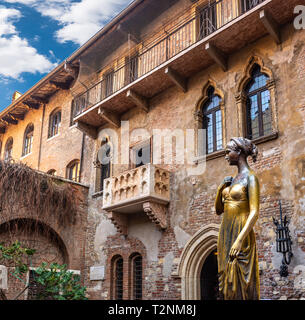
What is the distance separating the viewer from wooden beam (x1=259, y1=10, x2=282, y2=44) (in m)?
10.1

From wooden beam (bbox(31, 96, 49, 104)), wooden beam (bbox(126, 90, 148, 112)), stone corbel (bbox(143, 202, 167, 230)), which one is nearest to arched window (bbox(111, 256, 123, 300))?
stone corbel (bbox(143, 202, 167, 230))

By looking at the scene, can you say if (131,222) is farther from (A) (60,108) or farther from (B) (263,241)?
(A) (60,108)

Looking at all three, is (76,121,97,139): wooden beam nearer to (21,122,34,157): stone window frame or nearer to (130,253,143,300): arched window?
(130,253,143,300): arched window

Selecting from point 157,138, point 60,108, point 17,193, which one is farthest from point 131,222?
point 60,108

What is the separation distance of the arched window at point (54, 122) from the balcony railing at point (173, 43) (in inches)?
134

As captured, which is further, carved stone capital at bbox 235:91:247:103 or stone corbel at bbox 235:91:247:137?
carved stone capital at bbox 235:91:247:103

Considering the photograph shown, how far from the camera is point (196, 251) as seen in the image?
10.9 m

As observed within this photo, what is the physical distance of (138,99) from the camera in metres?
13.7

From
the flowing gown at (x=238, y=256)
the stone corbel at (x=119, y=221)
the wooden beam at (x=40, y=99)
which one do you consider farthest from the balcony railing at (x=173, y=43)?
the flowing gown at (x=238, y=256)

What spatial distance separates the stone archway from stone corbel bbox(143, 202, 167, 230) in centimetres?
112

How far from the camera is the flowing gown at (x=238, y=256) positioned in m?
4.53

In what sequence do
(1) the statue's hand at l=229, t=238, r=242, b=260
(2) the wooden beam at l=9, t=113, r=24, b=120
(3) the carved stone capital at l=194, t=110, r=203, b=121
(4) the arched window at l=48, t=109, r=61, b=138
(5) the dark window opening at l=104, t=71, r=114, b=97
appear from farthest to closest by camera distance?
(2) the wooden beam at l=9, t=113, r=24, b=120
(4) the arched window at l=48, t=109, r=61, b=138
(5) the dark window opening at l=104, t=71, r=114, b=97
(3) the carved stone capital at l=194, t=110, r=203, b=121
(1) the statue's hand at l=229, t=238, r=242, b=260
